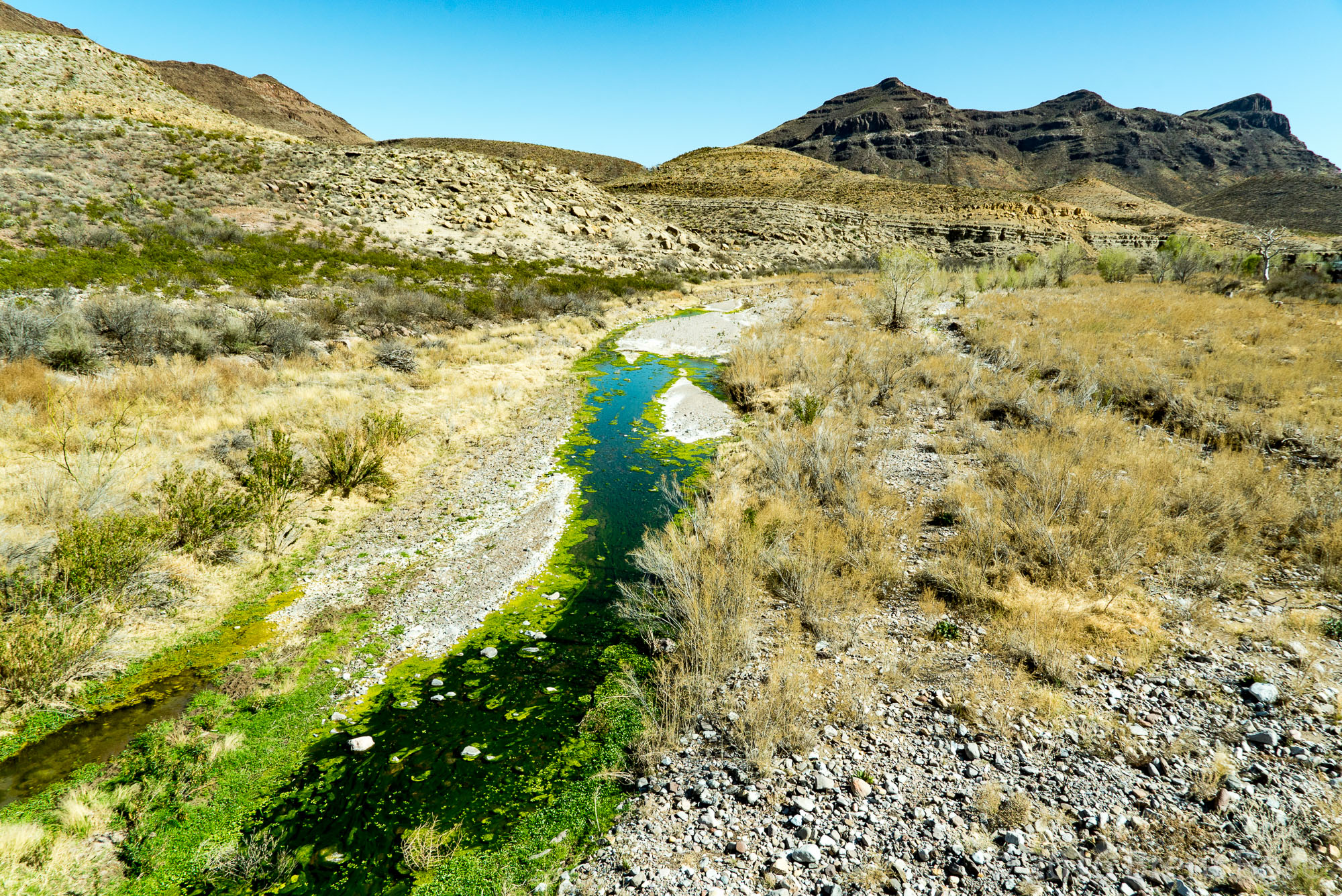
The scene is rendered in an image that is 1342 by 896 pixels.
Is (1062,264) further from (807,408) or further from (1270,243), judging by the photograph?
(807,408)

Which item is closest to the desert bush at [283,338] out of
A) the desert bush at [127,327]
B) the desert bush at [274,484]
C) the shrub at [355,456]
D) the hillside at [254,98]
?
the desert bush at [127,327]

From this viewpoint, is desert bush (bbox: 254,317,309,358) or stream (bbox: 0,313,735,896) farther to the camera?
desert bush (bbox: 254,317,309,358)

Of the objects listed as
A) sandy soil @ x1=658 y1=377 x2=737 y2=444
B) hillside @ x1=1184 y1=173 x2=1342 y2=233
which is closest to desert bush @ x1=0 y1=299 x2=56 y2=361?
sandy soil @ x1=658 y1=377 x2=737 y2=444

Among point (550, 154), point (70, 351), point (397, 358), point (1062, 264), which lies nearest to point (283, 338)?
point (397, 358)

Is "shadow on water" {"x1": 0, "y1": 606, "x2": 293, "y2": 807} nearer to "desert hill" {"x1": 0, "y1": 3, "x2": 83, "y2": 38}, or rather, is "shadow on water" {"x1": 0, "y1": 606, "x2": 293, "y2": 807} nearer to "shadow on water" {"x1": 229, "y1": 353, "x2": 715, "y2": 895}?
"shadow on water" {"x1": 229, "y1": 353, "x2": 715, "y2": 895}

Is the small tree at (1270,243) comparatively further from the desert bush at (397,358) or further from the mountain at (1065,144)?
the mountain at (1065,144)
